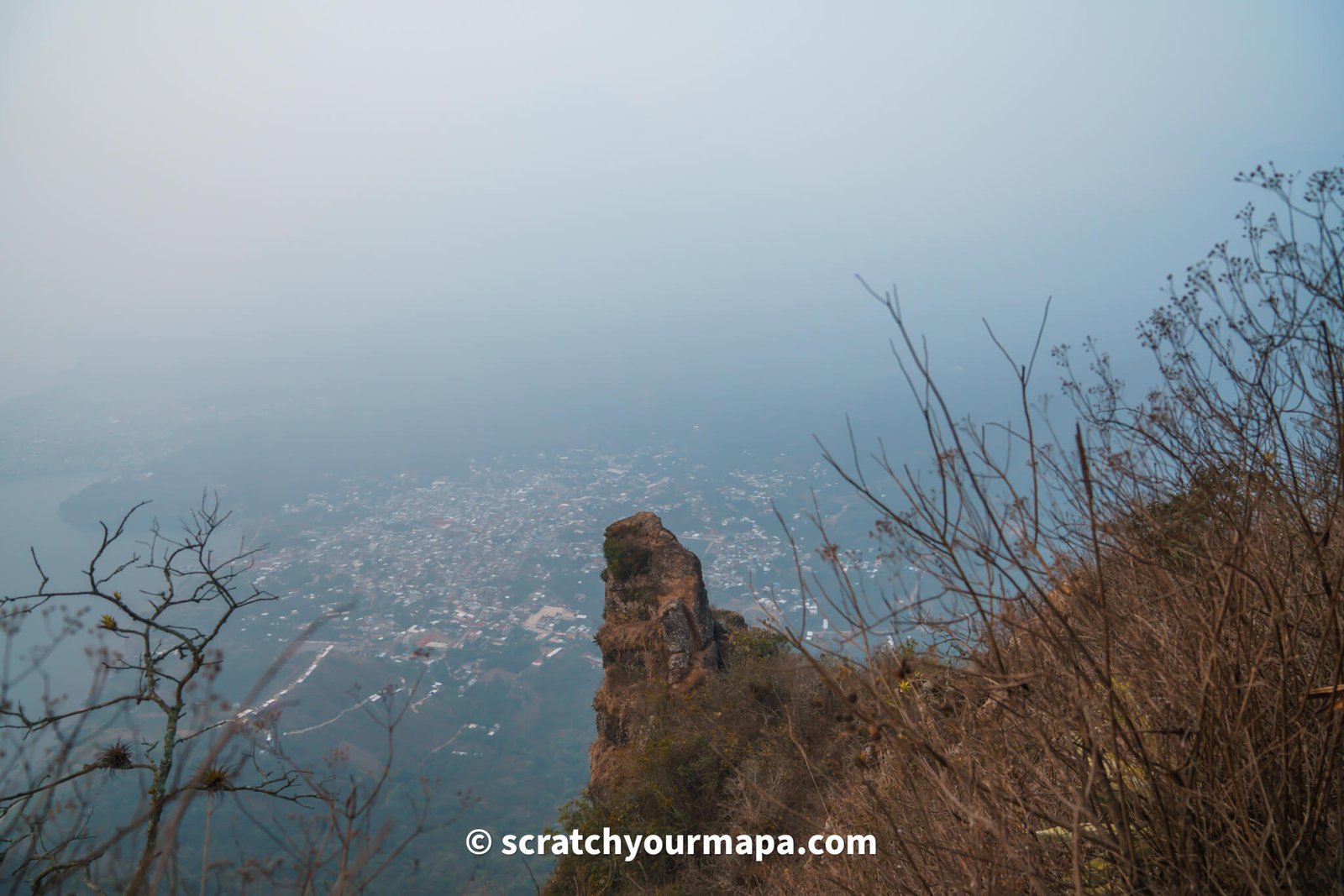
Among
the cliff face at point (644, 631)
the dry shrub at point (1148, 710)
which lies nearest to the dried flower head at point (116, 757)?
the dry shrub at point (1148, 710)

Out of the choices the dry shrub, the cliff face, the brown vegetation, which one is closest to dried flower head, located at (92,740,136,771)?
the brown vegetation

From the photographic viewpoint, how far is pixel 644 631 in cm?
1442

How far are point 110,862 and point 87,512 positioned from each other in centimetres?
10586

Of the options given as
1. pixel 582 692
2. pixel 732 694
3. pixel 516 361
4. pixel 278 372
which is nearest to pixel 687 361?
pixel 516 361

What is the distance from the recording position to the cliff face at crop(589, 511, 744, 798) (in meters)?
13.7

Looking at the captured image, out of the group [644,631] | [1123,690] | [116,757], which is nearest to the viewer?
[1123,690]

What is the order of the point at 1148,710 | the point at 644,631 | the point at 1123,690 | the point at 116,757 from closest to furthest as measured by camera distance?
the point at 1148,710 → the point at 1123,690 → the point at 116,757 → the point at 644,631

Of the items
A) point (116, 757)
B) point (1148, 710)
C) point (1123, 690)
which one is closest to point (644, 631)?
point (116, 757)

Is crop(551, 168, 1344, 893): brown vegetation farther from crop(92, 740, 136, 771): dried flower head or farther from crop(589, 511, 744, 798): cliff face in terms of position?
crop(589, 511, 744, 798): cliff face

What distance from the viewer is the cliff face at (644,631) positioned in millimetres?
13672

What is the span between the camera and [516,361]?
17975 cm

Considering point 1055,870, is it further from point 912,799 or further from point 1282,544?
point 1282,544

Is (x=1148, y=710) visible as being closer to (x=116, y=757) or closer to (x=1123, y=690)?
(x=1123, y=690)

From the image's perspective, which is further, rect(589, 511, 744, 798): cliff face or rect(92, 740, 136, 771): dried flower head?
rect(589, 511, 744, 798): cliff face
